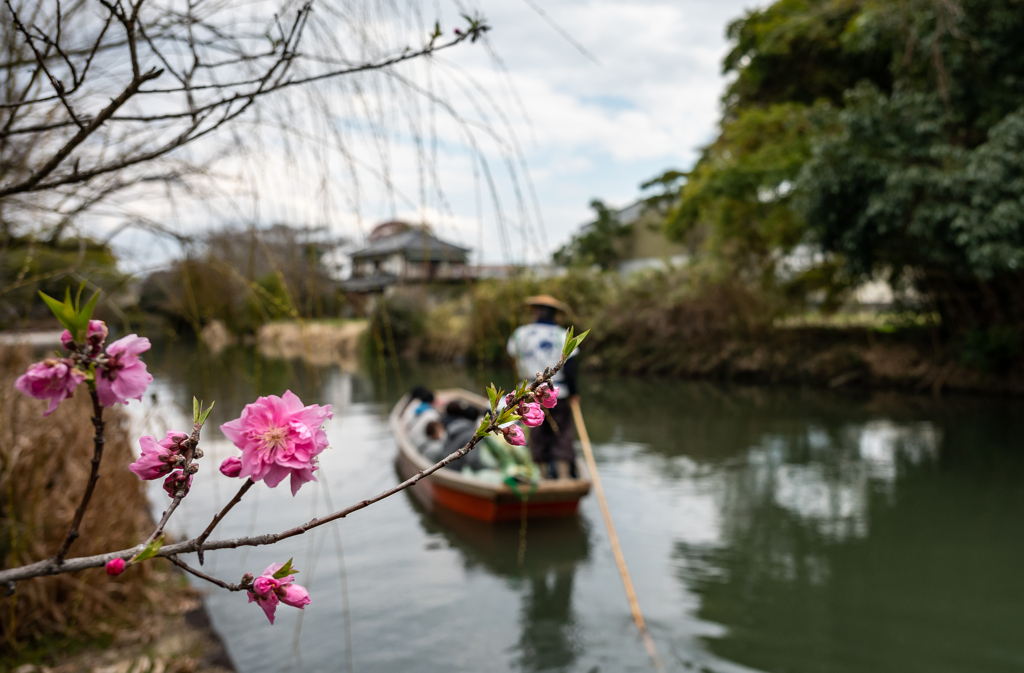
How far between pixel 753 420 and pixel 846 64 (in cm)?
573

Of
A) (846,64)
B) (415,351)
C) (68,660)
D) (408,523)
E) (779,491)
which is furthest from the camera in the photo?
(415,351)

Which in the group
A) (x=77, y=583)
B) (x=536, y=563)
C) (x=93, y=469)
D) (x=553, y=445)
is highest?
(x=93, y=469)

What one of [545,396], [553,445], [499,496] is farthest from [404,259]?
[553,445]

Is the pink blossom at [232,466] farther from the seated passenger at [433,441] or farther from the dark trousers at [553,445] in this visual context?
the seated passenger at [433,441]

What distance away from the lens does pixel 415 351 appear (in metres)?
18.0

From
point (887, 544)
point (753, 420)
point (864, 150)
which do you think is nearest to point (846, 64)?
point (864, 150)

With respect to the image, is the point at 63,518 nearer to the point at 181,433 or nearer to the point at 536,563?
the point at 181,433

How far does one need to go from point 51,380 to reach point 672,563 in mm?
3751

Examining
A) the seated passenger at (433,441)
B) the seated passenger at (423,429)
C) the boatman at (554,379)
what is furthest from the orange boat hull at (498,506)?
the seated passenger at (423,429)

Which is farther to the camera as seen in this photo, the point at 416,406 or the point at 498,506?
the point at 416,406

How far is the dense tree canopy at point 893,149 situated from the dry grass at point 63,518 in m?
5.34

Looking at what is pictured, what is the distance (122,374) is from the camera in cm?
49

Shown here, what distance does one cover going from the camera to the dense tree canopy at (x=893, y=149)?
21.0 ft

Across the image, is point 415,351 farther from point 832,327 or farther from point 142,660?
point 142,660
